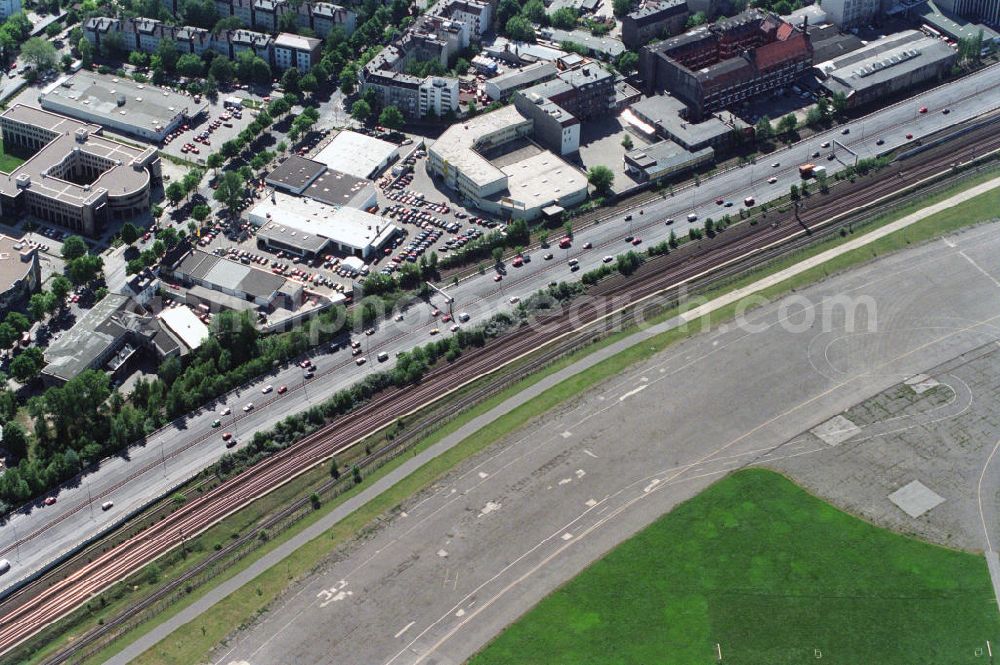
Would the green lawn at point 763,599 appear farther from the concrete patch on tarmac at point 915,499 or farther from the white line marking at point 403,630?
the white line marking at point 403,630

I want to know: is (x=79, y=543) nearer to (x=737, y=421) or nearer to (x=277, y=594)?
(x=277, y=594)

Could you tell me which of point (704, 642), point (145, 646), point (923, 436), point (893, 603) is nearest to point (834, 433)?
point (923, 436)

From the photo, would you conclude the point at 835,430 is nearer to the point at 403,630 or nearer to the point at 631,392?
the point at 631,392

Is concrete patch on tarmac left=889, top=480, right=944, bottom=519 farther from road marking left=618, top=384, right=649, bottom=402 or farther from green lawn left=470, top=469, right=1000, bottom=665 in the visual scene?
road marking left=618, top=384, right=649, bottom=402

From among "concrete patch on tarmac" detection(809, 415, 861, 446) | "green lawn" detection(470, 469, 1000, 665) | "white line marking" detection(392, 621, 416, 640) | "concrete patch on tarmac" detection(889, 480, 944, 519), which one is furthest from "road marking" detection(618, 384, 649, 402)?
"white line marking" detection(392, 621, 416, 640)

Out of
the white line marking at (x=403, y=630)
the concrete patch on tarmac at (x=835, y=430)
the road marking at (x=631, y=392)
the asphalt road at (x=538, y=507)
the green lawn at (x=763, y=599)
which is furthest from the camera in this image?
the road marking at (x=631, y=392)

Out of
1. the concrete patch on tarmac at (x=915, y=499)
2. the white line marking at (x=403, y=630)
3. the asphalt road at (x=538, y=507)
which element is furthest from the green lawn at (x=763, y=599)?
the white line marking at (x=403, y=630)
